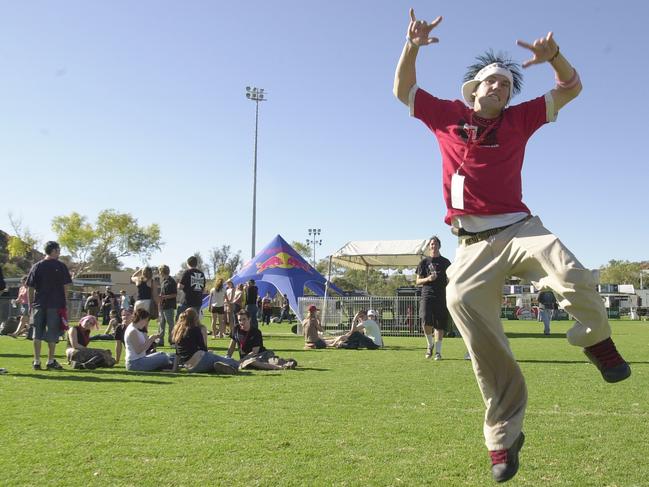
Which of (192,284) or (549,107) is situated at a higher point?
(549,107)

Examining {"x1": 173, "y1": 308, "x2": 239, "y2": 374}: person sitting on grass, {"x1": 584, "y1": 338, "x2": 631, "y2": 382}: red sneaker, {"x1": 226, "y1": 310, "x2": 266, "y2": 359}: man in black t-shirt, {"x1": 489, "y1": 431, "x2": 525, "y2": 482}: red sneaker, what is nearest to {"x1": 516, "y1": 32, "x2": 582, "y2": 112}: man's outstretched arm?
{"x1": 584, "y1": 338, "x2": 631, "y2": 382}: red sneaker

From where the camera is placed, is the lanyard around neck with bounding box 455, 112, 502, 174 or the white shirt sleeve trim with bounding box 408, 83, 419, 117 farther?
the white shirt sleeve trim with bounding box 408, 83, 419, 117

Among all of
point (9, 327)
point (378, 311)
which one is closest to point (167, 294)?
point (9, 327)

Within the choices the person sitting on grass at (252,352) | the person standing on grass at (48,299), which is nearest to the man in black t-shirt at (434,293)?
the person sitting on grass at (252,352)

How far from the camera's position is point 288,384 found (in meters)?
8.61

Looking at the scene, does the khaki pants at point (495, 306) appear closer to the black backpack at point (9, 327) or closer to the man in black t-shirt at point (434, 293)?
the man in black t-shirt at point (434, 293)

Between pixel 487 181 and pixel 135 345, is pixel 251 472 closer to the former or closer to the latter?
pixel 487 181

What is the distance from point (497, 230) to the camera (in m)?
4.14

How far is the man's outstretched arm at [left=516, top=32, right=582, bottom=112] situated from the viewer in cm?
419

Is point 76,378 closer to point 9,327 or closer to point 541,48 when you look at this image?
point 541,48

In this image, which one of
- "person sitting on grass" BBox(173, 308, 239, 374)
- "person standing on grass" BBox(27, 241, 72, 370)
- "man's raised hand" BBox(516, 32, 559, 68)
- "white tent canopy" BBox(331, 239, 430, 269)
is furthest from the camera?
"white tent canopy" BBox(331, 239, 430, 269)

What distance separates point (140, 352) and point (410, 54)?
8.00 meters

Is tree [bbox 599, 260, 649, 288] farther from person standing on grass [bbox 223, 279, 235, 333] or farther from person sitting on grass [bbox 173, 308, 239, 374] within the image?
person sitting on grass [bbox 173, 308, 239, 374]

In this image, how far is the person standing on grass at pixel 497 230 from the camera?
12.3ft
